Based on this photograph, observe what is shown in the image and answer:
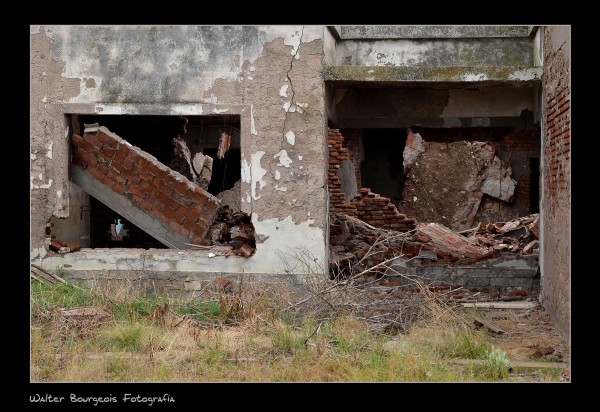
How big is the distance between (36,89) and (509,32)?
5.57 meters

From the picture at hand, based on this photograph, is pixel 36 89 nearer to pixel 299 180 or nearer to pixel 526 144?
pixel 299 180

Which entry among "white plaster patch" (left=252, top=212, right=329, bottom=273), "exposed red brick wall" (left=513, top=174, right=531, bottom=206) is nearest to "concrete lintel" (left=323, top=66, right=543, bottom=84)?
"white plaster patch" (left=252, top=212, right=329, bottom=273)

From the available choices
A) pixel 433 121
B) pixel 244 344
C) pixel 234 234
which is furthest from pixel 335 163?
pixel 244 344

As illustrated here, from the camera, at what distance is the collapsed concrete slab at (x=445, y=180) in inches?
775

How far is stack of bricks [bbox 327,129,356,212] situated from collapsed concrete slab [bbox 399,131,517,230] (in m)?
6.70

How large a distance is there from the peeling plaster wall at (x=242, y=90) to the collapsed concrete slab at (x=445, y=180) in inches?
424

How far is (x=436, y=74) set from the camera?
9.12 m

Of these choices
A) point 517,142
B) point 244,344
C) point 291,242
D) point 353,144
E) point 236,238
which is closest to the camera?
point 244,344

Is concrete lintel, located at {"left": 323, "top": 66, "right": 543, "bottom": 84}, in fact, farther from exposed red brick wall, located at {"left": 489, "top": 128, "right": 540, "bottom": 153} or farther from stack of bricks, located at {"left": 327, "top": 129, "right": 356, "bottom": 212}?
exposed red brick wall, located at {"left": 489, "top": 128, "right": 540, "bottom": 153}

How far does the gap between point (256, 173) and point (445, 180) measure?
1159 cm

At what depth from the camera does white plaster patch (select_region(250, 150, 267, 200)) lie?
9109 millimetres

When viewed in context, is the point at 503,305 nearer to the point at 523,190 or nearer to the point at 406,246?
the point at 406,246

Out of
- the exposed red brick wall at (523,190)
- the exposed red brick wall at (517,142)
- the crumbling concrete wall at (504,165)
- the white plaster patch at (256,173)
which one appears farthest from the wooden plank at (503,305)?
the exposed red brick wall at (523,190)
